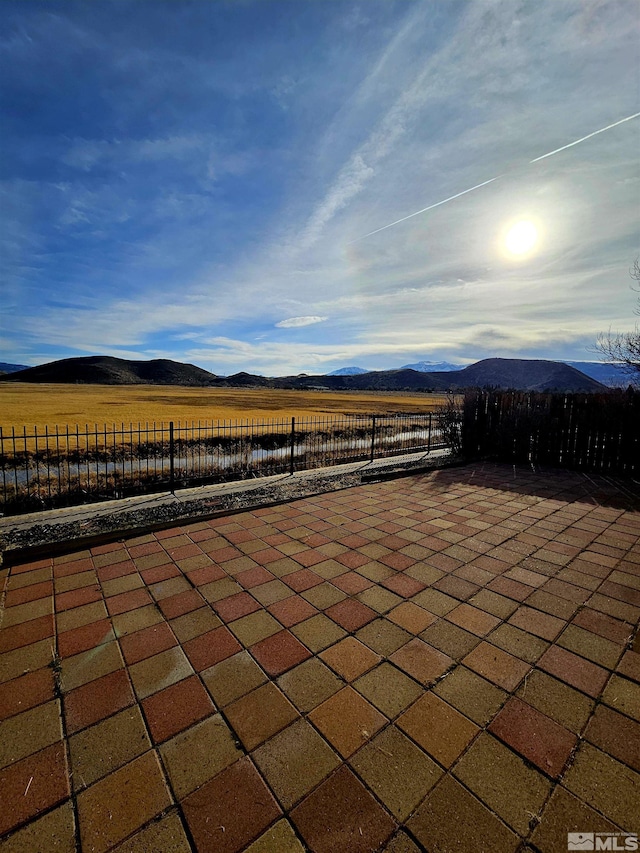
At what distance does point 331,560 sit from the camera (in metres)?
3.50

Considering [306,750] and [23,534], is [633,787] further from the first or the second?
[23,534]

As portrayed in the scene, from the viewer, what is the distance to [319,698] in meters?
1.97

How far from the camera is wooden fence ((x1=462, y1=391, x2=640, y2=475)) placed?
25.2 ft

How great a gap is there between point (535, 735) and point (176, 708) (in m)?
1.73

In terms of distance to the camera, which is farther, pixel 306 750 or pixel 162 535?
pixel 162 535

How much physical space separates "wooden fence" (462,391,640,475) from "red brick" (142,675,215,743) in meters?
8.37

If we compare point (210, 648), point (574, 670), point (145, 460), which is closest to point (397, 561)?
point (574, 670)

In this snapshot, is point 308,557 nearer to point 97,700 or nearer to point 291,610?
point 291,610

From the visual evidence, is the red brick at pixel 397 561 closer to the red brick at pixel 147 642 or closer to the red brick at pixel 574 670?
the red brick at pixel 574 670

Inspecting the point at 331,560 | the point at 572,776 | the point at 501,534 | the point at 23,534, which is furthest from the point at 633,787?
the point at 23,534

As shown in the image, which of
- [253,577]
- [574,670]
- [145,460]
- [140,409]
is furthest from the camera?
[140,409]

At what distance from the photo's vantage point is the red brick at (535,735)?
5.41ft

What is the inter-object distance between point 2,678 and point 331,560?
7.65ft

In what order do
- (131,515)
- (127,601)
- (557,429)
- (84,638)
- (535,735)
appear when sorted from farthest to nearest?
(557,429)
(131,515)
(127,601)
(84,638)
(535,735)
